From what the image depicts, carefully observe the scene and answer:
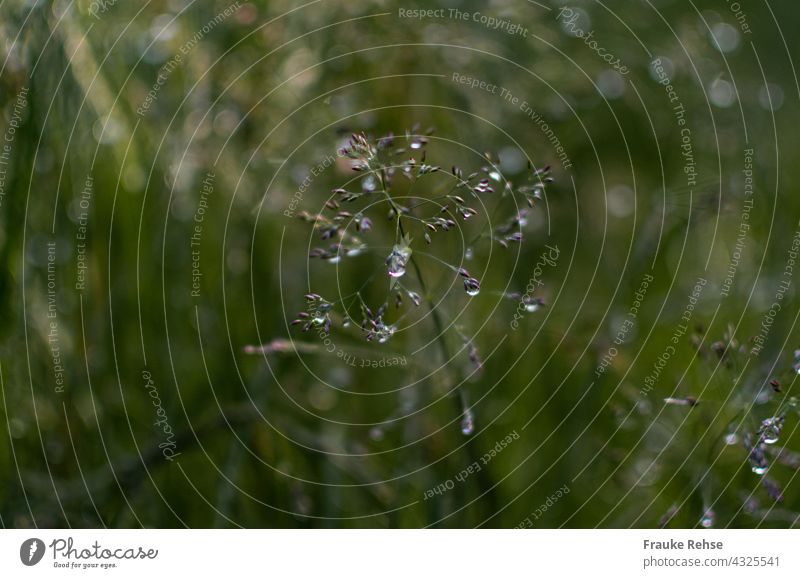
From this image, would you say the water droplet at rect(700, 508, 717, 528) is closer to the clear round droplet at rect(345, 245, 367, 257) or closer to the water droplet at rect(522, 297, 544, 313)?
the water droplet at rect(522, 297, 544, 313)

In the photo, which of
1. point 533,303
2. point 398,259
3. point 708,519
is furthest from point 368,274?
point 708,519

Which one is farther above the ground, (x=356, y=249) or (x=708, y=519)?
(x=356, y=249)

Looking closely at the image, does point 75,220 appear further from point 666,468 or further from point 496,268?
point 666,468

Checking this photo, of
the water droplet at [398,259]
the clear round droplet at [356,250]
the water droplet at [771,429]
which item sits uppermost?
the clear round droplet at [356,250]

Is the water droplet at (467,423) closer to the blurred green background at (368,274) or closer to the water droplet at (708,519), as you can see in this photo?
the blurred green background at (368,274)

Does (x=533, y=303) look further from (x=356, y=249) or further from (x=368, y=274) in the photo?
(x=356, y=249)

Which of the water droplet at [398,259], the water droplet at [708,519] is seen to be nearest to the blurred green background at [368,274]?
the water droplet at [708,519]
